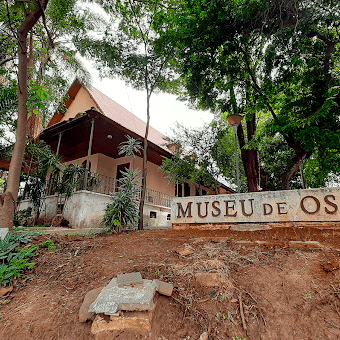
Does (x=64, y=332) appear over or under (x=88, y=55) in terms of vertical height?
under

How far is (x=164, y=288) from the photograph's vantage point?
2.50m

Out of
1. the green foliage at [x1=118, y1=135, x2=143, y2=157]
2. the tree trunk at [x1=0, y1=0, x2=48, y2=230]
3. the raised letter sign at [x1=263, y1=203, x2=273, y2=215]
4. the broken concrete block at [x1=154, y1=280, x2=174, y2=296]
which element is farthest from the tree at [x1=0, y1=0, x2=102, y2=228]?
the raised letter sign at [x1=263, y1=203, x2=273, y2=215]

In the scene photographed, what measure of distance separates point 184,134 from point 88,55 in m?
4.88

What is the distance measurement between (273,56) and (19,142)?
7258mm

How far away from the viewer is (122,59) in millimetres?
8344

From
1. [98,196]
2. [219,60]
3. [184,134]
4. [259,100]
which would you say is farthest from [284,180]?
[98,196]

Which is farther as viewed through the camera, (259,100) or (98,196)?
(98,196)

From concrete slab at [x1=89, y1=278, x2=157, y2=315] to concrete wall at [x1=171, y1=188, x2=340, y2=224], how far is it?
254 centimetres

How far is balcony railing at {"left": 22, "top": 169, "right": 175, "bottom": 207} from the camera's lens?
870 centimetres

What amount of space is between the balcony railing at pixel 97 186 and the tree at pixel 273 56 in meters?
4.53

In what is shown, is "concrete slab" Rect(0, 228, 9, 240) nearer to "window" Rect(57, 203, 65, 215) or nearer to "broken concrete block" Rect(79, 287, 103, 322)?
"broken concrete block" Rect(79, 287, 103, 322)

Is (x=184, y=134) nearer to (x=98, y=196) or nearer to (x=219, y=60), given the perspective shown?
(x=219, y=60)

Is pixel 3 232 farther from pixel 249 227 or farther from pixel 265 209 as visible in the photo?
Result: pixel 265 209

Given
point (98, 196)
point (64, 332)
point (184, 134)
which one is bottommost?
point (64, 332)
